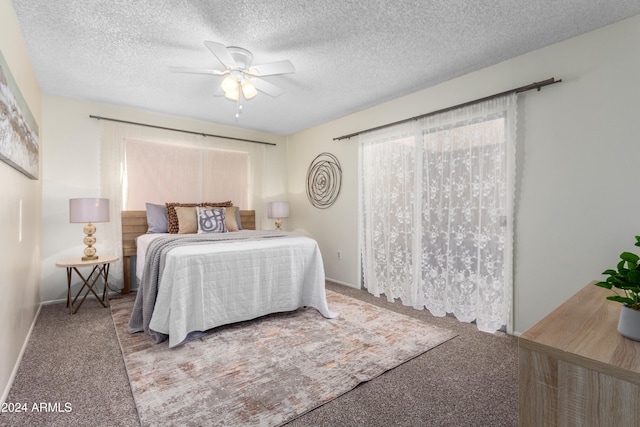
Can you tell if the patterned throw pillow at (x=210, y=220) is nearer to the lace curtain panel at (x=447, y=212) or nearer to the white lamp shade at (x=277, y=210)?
the white lamp shade at (x=277, y=210)

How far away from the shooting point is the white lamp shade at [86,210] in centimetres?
318

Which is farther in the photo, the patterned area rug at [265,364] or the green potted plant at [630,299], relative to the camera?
the patterned area rug at [265,364]

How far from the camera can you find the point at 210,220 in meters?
3.94

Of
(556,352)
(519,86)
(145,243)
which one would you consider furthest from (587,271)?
(145,243)

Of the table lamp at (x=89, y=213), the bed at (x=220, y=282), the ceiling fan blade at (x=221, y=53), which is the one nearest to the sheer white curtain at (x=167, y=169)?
the table lamp at (x=89, y=213)

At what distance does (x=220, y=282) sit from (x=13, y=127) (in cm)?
171

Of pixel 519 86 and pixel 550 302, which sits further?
pixel 519 86

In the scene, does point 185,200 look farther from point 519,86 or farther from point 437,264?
point 519,86

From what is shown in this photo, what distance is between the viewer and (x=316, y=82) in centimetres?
318

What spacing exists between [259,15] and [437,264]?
2.69m

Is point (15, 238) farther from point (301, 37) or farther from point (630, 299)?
point (630, 299)

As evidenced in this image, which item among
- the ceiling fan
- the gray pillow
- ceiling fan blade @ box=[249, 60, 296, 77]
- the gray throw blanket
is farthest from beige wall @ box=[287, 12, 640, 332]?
the gray pillow

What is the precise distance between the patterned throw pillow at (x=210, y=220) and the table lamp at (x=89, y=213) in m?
1.00

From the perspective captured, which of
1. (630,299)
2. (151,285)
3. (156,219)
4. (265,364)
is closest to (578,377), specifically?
(630,299)
